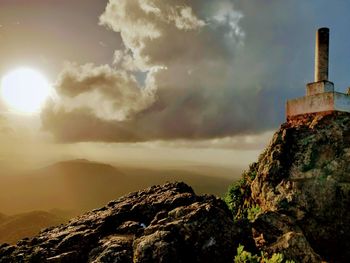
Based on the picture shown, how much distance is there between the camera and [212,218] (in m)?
17.1

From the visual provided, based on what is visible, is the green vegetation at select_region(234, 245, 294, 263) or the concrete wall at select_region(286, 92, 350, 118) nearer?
the green vegetation at select_region(234, 245, 294, 263)

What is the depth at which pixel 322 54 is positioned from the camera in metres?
34.2

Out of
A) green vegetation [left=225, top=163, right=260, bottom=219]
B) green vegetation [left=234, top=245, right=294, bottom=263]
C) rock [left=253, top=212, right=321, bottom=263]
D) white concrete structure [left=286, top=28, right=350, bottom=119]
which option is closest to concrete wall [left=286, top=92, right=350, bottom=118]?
white concrete structure [left=286, top=28, right=350, bottom=119]

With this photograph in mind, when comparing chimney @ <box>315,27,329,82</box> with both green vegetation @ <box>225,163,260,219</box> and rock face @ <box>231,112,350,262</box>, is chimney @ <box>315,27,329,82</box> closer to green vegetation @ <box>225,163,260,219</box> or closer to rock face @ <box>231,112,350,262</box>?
rock face @ <box>231,112,350,262</box>

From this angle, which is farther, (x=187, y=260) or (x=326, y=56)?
(x=326, y=56)

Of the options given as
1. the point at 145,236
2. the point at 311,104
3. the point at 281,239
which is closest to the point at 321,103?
the point at 311,104

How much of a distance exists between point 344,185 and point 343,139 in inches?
143

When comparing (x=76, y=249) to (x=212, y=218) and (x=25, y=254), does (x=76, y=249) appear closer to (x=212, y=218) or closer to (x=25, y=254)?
(x=25, y=254)

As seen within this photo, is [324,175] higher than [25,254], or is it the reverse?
[324,175]

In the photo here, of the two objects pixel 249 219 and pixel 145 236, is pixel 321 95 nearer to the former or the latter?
pixel 249 219

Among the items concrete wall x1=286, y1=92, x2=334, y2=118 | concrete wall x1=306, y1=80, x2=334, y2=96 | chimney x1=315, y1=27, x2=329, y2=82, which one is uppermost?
chimney x1=315, y1=27, x2=329, y2=82

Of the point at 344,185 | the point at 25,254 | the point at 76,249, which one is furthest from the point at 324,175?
the point at 25,254

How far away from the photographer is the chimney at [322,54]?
33438mm

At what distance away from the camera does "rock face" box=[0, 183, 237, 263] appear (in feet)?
51.9
